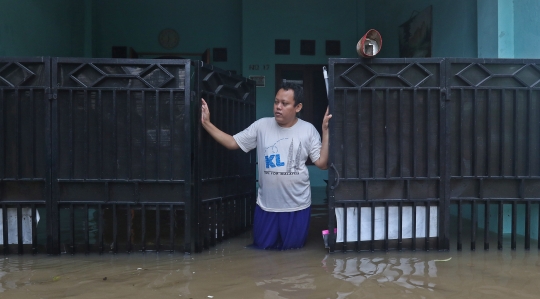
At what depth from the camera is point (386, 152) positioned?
4.32 meters

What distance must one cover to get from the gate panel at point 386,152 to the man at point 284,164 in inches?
11.6

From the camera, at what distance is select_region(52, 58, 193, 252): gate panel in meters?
4.19

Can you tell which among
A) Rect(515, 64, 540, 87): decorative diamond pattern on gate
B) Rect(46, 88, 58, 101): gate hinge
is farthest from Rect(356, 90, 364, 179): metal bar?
Rect(46, 88, 58, 101): gate hinge

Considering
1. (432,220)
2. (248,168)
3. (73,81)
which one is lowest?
(432,220)

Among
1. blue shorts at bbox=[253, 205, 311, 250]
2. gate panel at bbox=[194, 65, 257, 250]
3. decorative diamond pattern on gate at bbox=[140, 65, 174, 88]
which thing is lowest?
blue shorts at bbox=[253, 205, 311, 250]

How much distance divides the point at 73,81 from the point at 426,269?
10.6ft

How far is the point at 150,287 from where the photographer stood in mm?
3357

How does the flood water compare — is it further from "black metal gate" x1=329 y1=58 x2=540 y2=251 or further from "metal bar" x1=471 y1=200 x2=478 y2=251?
"black metal gate" x1=329 y1=58 x2=540 y2=251

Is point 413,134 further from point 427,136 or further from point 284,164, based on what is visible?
point 284,164

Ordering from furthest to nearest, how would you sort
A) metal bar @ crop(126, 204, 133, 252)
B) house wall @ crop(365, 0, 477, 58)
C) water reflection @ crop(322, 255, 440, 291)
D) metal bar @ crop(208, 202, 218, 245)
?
house wall @ crop(365, 0, 477, 58) < metal bar @ crop(208, 202, 218, 245) < metal bar @ crop(126, 204, 133, 252) < water reflection @ crop(322, 255, 440, 291)

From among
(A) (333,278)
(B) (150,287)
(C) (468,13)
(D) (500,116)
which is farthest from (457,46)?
(B) (150,287)

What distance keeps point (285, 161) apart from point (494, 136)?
1.86 metres

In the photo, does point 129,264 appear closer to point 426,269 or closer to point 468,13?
point 426,269

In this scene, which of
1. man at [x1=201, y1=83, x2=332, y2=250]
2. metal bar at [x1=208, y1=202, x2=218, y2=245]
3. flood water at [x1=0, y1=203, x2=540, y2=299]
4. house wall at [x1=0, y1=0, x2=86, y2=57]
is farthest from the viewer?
house wall at [x1=0, y1=0, x2=86, y2=57]
